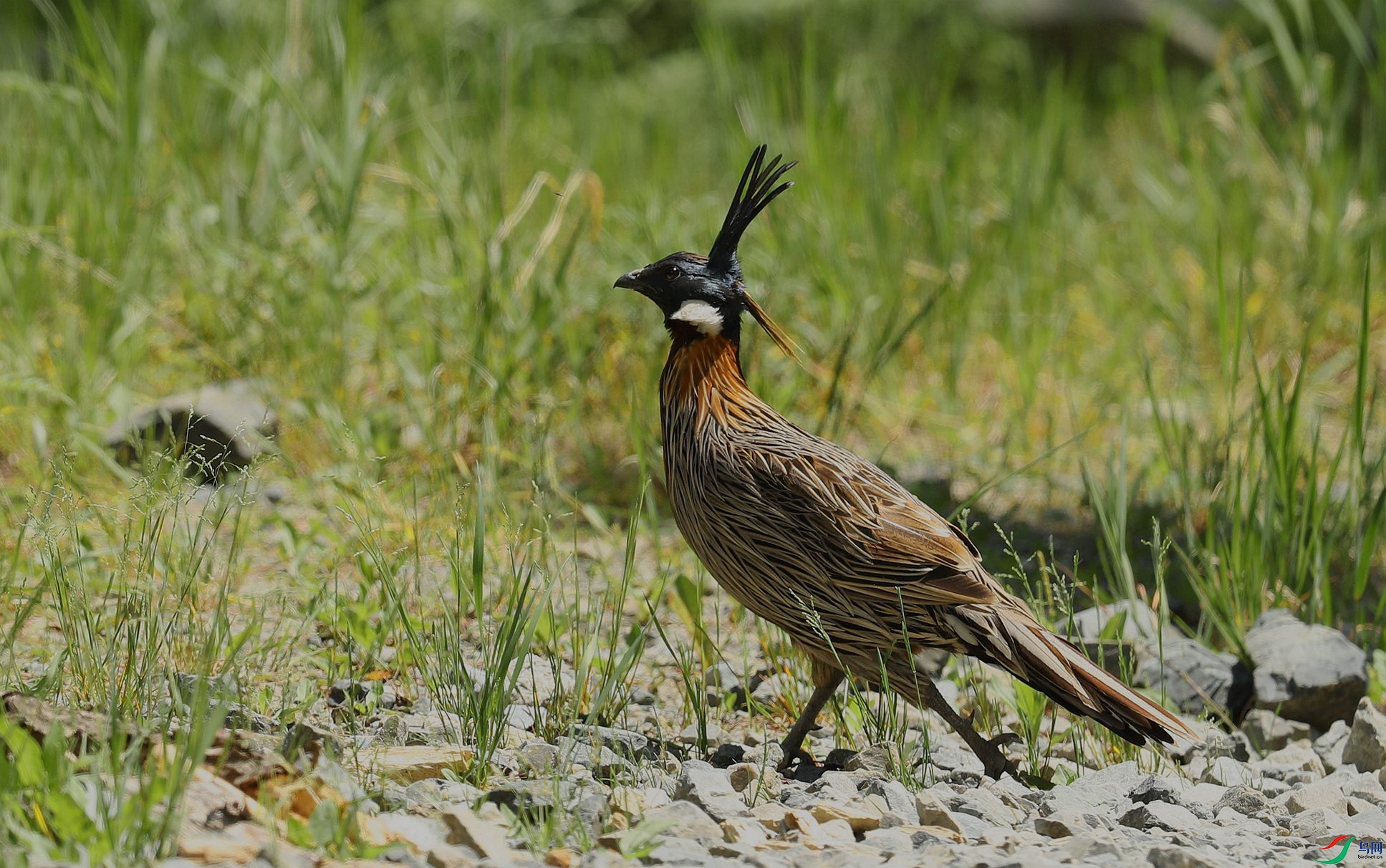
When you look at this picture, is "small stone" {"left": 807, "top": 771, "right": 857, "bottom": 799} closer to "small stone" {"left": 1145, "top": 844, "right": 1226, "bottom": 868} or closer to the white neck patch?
"small stone" {"left": 1145, "top": 844, "right": 1226, "bottom": 868}

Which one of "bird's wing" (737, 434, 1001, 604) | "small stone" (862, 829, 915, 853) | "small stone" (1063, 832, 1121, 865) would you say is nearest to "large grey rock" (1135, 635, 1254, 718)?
"bird's wing" (737, 434, 1001, 604)

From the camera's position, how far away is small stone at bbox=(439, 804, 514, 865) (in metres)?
2.42

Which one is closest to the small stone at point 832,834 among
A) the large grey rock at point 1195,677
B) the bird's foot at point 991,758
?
the bird's foot at point 991,758

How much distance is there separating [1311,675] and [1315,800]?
710 millimetres

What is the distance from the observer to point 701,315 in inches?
146

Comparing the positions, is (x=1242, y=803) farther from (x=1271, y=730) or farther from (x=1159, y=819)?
(x=1271, y=730)

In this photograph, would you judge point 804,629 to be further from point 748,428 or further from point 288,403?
point 288,403

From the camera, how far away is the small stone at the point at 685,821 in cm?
260

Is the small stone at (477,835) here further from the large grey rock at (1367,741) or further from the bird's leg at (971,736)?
the large grey rock at (1367,741)

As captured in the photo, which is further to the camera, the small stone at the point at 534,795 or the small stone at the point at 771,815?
the small stone at the point at 771,815

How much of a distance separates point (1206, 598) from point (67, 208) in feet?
14.8

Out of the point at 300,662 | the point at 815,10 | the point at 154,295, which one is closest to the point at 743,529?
the point at 300,662

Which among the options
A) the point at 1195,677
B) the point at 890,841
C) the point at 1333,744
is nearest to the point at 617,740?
the point at 890,841

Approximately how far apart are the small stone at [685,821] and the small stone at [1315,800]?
4.53 ft
